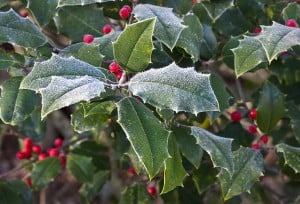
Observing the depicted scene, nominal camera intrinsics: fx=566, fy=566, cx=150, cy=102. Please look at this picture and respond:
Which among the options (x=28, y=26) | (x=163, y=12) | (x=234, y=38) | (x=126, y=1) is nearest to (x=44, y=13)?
(x=28, y=26)

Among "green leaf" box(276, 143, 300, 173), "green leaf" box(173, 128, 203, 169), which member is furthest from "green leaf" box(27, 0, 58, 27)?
"green leaf" box(276, 143, 300, 173)

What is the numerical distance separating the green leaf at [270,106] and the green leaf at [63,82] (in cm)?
61

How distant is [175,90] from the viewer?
1.08m

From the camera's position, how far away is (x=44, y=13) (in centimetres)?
147

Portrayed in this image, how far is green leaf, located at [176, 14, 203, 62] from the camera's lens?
1.33 m

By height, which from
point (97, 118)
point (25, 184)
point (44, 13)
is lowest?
point (25, 184)

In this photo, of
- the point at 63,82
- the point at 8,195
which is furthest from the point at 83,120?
the point at 8,195

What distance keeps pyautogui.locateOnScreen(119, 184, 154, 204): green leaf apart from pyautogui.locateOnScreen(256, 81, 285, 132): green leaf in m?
0.38

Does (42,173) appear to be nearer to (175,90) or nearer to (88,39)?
(88,39)

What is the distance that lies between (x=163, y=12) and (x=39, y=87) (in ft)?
1.18

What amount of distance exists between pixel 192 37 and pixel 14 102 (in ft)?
1.49

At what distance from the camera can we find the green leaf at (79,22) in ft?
5.24

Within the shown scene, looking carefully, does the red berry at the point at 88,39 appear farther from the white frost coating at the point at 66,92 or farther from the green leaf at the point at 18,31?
the white frost coating at the point at 66,92

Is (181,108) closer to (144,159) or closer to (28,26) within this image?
(144,159)
